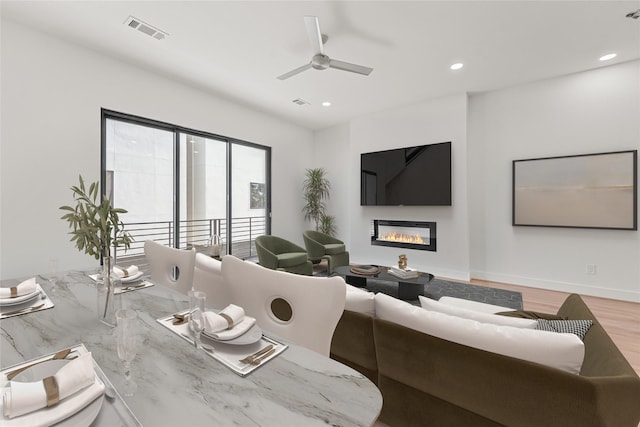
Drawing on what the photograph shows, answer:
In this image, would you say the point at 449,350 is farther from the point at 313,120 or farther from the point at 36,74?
the point at 313,120

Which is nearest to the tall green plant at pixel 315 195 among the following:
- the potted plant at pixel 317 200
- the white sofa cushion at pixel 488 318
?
the potted plant at pixel 317 200

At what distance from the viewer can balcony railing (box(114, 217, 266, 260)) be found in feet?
12.8

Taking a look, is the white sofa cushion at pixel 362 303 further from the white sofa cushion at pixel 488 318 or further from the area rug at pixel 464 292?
the area rug at pixel 464 292

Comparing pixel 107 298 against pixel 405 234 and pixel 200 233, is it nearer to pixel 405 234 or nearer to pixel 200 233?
pixel 200 233

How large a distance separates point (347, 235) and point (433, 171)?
231 centimetres

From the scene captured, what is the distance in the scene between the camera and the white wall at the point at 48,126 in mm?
2691

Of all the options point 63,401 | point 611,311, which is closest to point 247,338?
point 63,401

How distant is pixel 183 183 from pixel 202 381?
403 cm

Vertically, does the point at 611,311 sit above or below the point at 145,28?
below

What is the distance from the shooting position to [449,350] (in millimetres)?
1172

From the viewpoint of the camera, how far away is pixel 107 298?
1.15 metres

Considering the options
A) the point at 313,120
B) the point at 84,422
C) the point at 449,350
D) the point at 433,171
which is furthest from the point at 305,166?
the point at 84,422

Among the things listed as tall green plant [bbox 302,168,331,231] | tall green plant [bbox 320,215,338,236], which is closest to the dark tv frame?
tall green plant [bbox 320,215,338,236]

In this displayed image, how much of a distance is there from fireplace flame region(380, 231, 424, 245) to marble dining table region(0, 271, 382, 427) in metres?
4.52
